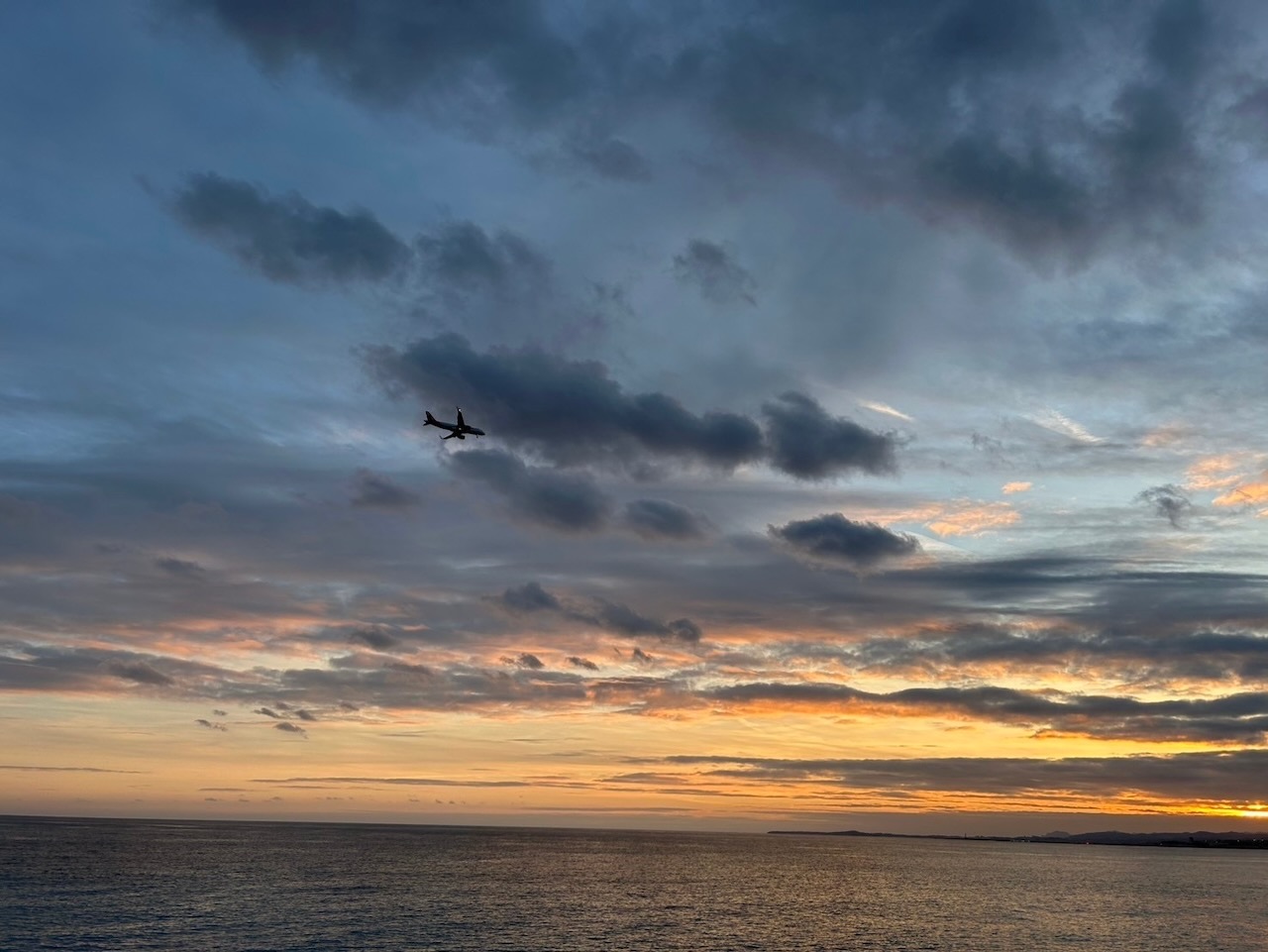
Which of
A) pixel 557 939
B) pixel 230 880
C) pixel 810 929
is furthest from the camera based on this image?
pixel 230 880

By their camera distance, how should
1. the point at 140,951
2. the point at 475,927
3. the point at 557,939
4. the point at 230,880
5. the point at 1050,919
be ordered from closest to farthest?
1. the point at 140,951
2. the point at 557,939
3. the point at 475,927
4. the point at 1050,919
5. the point at 230,880

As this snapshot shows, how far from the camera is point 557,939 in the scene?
117 metres

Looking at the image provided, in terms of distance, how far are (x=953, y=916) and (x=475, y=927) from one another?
251 feet

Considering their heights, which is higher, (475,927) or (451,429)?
(451,429)

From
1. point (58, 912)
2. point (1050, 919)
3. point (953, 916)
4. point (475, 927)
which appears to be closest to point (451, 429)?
point (475, 927)

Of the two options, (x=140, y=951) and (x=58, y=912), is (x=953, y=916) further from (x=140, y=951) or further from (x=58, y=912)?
(x=58, y=912)

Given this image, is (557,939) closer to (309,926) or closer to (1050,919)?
(309,926)

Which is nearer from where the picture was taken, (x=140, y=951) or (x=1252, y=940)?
(x=140, y=951)

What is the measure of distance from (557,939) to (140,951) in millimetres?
43985

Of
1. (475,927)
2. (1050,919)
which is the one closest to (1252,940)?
(1050,919)

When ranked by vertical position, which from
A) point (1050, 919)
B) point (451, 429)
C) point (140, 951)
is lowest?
point (1050, 919)

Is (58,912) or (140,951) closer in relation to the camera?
(140,951)

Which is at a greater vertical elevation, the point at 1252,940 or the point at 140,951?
the point at 140,951

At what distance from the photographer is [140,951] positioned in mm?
102375
